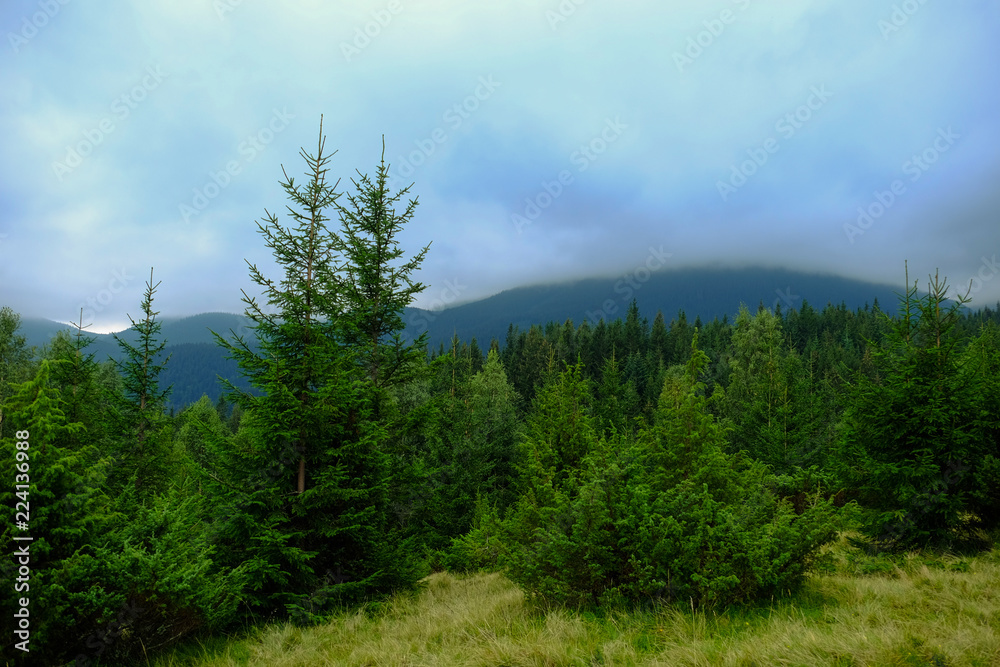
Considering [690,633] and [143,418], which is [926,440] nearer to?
[690,633]

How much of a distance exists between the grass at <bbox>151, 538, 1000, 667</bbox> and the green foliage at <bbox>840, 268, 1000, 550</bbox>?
7.03 feet

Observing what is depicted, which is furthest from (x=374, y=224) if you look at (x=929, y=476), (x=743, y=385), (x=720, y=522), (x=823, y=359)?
(x=823, y=359)

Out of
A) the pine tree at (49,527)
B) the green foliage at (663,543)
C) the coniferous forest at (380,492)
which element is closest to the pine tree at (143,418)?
the coniferous forest at (380,492)

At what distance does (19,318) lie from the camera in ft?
127

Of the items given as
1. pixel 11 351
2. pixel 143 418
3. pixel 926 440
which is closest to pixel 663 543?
pixel 926 440

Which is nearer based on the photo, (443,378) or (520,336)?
(443,378)

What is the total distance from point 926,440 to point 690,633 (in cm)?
884

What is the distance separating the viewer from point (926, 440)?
1038cm

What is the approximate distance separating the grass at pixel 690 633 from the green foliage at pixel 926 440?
2144mm

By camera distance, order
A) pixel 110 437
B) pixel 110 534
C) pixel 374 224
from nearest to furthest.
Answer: pixel 110 534, pixel 374 224, pixel 110 437

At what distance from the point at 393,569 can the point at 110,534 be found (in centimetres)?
473

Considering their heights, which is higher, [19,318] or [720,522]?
[19,318]

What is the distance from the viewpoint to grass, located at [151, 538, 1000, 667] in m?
4.45

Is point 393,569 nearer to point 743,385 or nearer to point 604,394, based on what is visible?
point 743,385
